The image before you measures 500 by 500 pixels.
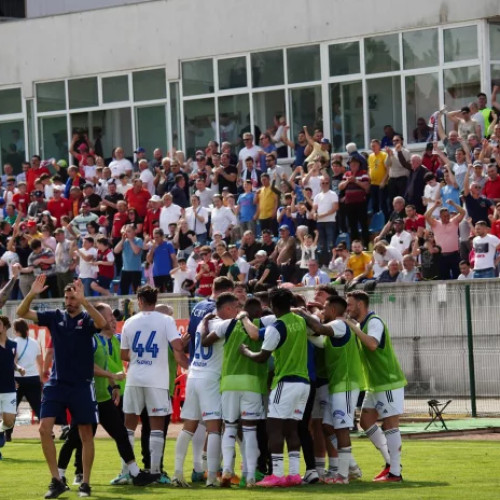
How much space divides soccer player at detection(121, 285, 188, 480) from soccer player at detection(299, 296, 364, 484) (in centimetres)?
148

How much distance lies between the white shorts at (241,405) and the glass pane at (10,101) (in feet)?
89.6

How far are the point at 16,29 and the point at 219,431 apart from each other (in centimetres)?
2736

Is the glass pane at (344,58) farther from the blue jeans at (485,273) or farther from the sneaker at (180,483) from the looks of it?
the sneaker at (180,483)

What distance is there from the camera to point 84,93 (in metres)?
39.1

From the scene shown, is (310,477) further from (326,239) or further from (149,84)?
(149,84)

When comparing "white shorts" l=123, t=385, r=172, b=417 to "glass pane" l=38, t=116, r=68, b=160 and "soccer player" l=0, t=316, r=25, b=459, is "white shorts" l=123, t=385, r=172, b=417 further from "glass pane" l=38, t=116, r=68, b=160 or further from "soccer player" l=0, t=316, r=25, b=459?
"glass pane" l=38, t=116, r=68, b=160

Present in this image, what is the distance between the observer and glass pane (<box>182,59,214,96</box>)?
36.6 m

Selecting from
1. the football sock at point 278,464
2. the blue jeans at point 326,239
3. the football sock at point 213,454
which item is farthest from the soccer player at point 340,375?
the blue jeans at point 326,239

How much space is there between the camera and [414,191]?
27.2 m

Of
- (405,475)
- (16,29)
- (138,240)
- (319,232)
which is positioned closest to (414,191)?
(319,232)

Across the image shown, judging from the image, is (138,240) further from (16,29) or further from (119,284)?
(16,29)

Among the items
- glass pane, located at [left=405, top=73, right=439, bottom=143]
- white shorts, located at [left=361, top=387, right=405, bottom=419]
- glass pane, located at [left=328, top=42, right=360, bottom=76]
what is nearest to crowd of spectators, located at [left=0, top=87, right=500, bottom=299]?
glass pane, located at [left=405, top=73, right=439, bottom=143]

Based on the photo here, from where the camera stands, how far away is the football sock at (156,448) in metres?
14.2

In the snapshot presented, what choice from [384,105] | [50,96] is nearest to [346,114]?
[384,105]
